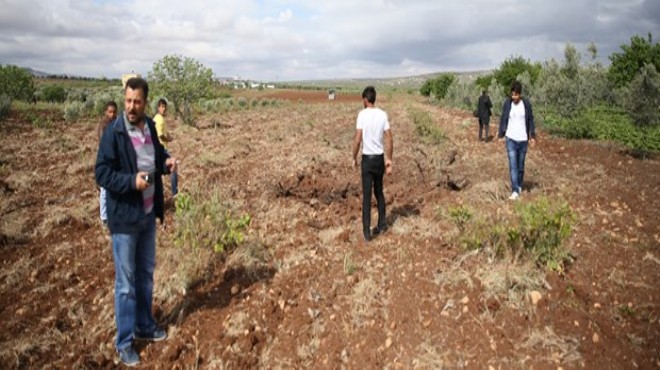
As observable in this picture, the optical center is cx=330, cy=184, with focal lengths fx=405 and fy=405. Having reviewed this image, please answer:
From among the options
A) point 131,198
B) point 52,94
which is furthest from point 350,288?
point 52,94

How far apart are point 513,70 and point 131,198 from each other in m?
47.8

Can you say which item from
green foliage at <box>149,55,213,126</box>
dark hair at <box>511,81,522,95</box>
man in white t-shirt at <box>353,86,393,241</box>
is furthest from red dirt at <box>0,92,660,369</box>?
green foliage at <box>149,55,213,126</box>

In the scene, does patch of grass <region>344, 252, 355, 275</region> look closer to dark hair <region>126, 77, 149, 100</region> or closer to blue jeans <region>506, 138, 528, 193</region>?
dark hair <region>126, 77, 149, 100</region>

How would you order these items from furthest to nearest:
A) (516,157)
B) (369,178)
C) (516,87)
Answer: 1. (516,157)
2. (516,87)
3. (369,178)

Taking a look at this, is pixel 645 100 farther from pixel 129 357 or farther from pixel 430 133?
pixel 129 357

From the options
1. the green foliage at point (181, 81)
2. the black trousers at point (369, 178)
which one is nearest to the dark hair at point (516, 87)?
the black trousers at point (369, 178)

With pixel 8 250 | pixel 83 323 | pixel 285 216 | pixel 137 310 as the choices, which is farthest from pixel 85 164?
pixel 137 310

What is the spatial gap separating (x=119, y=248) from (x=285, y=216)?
334 centimetres

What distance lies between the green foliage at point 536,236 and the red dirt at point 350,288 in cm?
19

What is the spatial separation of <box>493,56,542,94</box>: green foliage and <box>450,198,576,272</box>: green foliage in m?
43.1

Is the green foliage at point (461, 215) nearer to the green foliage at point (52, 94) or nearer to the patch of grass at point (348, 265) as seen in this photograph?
the patch of grass at point (348, 265)

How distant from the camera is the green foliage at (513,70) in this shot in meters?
43.3

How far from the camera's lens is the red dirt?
10.6 feet

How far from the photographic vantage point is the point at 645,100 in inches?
426
